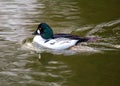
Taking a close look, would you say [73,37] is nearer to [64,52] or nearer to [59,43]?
[59,43]

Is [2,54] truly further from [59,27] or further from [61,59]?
[59,27]

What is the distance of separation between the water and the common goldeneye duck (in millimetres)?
205

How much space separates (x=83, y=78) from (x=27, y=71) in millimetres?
1395

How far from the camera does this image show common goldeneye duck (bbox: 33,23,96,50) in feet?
40.3

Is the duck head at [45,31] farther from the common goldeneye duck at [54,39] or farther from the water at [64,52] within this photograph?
the water at [64,52]

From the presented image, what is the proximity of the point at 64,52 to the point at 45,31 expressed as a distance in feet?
3.13

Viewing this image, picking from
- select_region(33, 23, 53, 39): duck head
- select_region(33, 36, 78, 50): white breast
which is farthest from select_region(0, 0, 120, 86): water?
select_region(33, 23, 53, 39): duck head

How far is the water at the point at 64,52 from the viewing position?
33.3ft

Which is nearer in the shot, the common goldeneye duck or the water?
the water

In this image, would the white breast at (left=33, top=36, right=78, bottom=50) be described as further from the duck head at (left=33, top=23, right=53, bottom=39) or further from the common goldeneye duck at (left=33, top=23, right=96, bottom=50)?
the duck head at (left=33, top=23, right=53, bottom=39)

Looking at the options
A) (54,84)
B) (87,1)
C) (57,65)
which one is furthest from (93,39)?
(87,1)

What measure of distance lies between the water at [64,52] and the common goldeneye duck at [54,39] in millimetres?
205

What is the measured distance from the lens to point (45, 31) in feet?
41.5

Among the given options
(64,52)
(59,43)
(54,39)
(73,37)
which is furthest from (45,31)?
(64,52)
